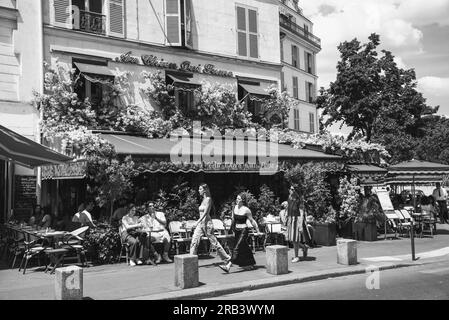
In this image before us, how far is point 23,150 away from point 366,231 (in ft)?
32.1

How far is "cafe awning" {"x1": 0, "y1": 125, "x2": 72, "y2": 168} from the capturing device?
10220 millimetres

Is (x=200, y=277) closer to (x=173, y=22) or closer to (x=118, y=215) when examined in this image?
(x=118, y=215)

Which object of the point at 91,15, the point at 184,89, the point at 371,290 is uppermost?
the point at 91,15

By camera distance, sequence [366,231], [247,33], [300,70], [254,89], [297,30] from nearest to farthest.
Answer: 1. [366,231]
2. [254,89]
3. [247,33]
4. [300,70]
5. [297,30]

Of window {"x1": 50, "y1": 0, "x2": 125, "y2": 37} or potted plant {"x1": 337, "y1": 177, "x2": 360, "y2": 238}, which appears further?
window {"x1": 50, "y1": 0, "x2": 125, "y2": 37}

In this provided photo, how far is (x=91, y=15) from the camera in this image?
1575cm

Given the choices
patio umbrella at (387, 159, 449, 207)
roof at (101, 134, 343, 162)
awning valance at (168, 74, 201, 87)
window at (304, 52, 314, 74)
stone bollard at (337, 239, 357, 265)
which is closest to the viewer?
stone bollard at (337, 239, 357, 265)

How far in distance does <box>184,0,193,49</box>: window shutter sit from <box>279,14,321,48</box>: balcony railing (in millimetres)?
16095

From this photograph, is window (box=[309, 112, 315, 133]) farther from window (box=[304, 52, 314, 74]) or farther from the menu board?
the menu board

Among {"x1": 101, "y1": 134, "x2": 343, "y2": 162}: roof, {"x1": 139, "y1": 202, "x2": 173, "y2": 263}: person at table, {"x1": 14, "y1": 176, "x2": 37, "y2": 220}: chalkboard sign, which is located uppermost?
{"x1": 101, "y1": 134, "x2": 343, "y2": 162}: roof

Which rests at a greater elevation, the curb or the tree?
the tree

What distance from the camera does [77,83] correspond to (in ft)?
49.4

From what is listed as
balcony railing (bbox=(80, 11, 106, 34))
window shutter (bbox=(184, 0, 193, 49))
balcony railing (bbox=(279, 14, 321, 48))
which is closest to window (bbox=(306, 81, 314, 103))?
balcony railing (bbox=(279, 14, 321, 48))

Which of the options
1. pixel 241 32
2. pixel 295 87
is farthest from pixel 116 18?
pixel 295 87
